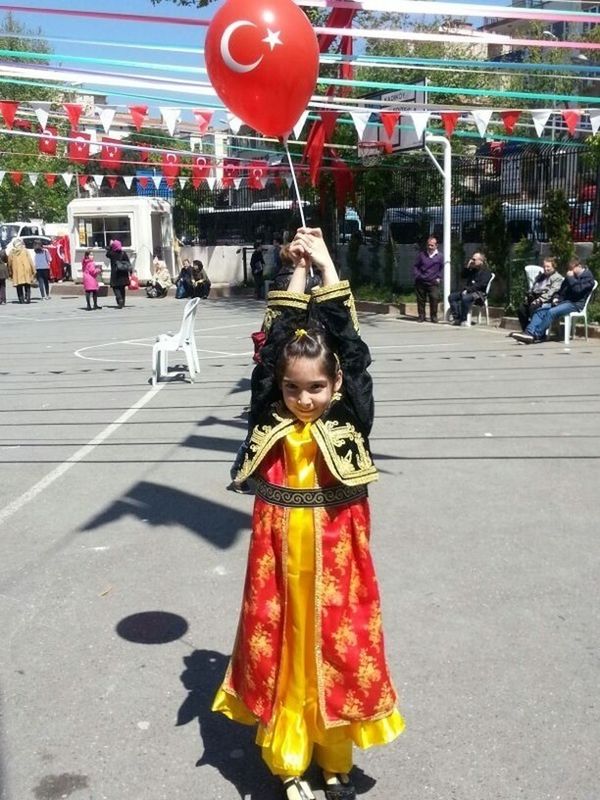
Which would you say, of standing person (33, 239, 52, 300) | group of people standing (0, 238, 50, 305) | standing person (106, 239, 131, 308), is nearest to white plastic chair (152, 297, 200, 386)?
standing person (106, 239, 131, 308)

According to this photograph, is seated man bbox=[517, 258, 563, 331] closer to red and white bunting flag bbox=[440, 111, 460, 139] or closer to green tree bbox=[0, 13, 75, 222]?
red and white bunting flag bbox=[440, 111, 460, 139]

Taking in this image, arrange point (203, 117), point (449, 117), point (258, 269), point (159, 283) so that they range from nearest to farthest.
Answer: point (449, 117), point (203, 117), point (258, 269), point (159, 283)

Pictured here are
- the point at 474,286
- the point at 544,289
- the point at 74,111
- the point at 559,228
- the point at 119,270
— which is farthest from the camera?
the point at 119,270

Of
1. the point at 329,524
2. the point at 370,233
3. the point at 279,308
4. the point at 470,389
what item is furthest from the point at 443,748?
the point at 370,233

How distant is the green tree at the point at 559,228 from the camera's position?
15.5 m

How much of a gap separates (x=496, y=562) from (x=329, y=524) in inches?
87.6

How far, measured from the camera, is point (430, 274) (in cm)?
1648

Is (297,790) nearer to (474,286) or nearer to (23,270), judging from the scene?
(474,286)

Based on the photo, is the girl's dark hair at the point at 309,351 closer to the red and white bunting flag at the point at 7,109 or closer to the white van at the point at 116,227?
the red and white bunting flag at the point at 7,109

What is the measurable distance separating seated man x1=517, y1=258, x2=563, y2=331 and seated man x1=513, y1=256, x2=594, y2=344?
0.11 metres

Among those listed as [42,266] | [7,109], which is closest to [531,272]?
[7,109]

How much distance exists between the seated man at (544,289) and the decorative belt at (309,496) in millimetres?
11383

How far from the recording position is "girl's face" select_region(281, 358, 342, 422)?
2.66 m

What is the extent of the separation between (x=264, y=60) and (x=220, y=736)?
A: 10.4 feet
